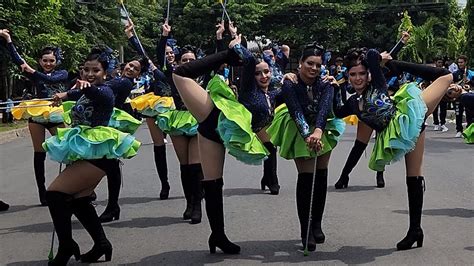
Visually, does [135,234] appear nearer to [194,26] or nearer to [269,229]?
[269,229]

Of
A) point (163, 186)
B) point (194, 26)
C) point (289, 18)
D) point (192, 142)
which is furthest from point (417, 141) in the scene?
point (289, 18)

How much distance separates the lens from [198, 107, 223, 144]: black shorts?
6.26 meters

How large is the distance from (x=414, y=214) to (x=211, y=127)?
2129mm

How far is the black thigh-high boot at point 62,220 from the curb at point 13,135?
1277 cm

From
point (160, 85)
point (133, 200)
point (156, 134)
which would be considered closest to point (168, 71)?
point (160, 85)

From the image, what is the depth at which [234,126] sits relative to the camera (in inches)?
237

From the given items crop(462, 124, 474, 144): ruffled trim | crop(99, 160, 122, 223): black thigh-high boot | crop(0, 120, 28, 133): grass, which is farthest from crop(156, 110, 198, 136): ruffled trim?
crop(0, 120, 28, 133): grass

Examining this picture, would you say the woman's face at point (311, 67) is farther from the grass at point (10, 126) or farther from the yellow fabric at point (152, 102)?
the grass at point (10, 126)

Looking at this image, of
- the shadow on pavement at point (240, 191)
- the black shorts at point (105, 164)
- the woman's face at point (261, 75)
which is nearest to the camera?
the black shorts at point (105, 164)

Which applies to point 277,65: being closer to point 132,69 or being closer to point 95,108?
point 132,69

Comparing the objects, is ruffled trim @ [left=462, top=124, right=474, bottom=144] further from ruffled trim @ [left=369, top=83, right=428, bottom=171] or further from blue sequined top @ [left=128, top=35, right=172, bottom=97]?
blue sequined top @ [left=128, top=35, right=172, bottom=97]

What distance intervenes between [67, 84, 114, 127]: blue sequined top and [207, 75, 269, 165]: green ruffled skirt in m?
0.94

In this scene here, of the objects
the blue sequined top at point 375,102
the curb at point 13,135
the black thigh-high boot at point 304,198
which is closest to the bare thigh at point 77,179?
the black thigh-high boot at point 304,198

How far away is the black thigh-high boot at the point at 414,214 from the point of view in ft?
21.5
